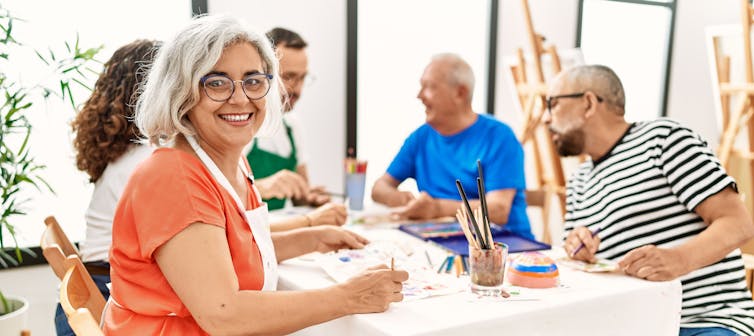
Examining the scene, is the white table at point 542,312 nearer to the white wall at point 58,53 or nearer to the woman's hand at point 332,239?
the woman's hand at point 332,239

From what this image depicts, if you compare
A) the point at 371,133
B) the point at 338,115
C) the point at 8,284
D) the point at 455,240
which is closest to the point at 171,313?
the point at 455,240

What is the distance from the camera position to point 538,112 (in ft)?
11.2

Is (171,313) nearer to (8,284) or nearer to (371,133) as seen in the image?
(8,284)

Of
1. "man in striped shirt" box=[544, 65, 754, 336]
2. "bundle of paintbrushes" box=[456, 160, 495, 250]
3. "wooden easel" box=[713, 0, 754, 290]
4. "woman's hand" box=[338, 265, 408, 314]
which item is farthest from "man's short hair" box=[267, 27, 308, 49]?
"wooden easel" box=[713, 0, 754, 290]

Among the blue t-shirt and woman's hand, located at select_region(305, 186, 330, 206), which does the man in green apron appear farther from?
the blue t-shirt

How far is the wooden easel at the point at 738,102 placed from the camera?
297 cm

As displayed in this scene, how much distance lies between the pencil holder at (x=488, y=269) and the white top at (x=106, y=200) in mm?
960

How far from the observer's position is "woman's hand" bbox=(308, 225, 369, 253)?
4.95 feet

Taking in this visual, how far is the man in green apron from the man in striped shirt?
0.92 m

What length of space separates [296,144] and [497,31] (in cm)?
190

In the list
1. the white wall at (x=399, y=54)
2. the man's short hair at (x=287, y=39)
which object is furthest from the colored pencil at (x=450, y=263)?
the white wall at (x=399, y=54)

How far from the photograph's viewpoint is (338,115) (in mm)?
3396

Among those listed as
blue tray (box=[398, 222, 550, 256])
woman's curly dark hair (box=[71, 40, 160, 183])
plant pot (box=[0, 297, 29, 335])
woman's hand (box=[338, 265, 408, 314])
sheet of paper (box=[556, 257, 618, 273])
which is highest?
woman's curly dark hair (box=[71, 40, 160, 183])

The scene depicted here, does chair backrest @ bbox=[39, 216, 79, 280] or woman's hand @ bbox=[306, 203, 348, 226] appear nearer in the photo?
chair backrest @ bbox=[39, 216, 79, 280]
